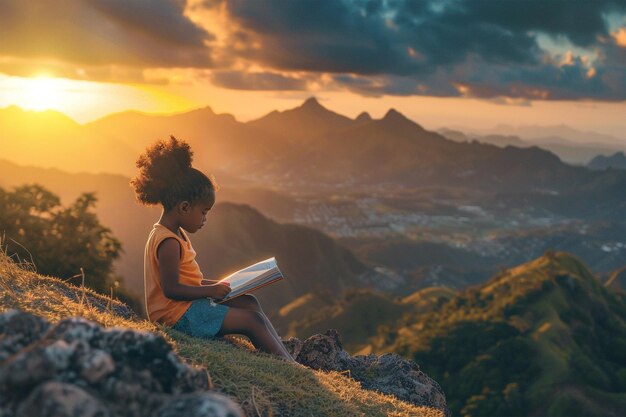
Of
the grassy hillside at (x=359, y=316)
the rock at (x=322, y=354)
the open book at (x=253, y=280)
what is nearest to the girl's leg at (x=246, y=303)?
the open book at (x=253, y=280)

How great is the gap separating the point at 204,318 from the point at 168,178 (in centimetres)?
175

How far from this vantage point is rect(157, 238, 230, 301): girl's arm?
6.94m

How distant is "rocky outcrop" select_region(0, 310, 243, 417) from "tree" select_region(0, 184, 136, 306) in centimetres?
2316

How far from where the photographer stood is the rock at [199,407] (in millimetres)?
3062

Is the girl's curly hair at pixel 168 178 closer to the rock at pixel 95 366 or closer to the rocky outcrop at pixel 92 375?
the rocky outcrop at pixel 92 375

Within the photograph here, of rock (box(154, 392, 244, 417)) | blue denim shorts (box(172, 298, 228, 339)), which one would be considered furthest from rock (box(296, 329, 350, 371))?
rock (box(154, 392, 244, 417))

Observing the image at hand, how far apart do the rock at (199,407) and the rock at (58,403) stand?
1.11 feet

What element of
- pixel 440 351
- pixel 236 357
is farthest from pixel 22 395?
pixel 440 351

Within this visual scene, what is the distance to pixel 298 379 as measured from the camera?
21.6 ft

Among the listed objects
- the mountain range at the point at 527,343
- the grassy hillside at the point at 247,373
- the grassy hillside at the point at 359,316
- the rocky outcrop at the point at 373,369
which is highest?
the grassy hillside at the point at 247,373

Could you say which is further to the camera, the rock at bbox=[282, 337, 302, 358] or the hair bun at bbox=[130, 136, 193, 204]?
the rock at bbox=[282, 337, 302, 358]

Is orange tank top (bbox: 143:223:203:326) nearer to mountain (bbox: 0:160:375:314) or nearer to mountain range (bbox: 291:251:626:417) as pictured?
mountain range (bbox: 291:251:626:417)

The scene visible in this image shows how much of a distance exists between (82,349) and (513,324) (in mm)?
78973

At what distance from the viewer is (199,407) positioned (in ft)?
10.2
